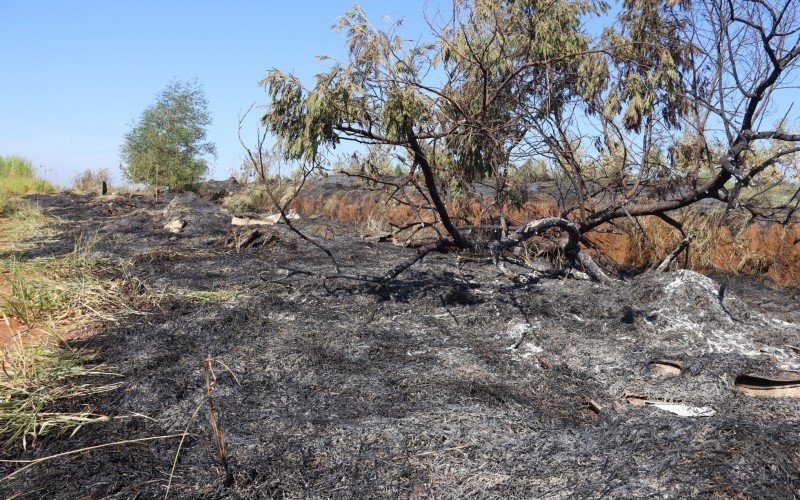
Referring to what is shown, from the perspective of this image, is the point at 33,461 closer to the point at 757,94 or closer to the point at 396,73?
the point at 396,73

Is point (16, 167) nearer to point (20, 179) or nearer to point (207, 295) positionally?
point (20, 179)

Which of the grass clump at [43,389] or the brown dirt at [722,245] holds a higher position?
the brown dirt at [722,245]

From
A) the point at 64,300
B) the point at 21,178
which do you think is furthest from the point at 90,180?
the point at 64,300

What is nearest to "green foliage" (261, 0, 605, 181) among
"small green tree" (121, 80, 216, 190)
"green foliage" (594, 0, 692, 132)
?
"green foliage" (594, 0, 692, 132)

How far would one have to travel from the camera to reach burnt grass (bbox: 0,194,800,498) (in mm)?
2324

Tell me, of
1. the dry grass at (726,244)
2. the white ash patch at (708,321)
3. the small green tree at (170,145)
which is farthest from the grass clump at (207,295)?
the small green tree at (170,145)

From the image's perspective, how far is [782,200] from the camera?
27.2 feet

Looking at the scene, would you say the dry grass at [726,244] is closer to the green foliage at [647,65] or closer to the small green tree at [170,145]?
the green foliage at [647,65]

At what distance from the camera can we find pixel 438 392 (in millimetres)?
3203

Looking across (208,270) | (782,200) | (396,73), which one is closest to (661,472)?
(396,73)

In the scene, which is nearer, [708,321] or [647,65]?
[708,321]

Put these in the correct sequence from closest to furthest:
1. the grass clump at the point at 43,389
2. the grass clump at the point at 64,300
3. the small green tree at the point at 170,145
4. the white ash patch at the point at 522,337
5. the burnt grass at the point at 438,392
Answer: the burnt grass at the point at 438,392
the grass clump at the point at 43,389
the white ash patch at the point at 522,337
the grass clump at the point at 64,300
the small green tree at the point at 170,145

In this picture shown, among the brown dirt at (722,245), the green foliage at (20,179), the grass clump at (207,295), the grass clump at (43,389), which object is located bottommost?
the grass clump at (43,389)

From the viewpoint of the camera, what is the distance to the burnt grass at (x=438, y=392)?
2.32 metres
